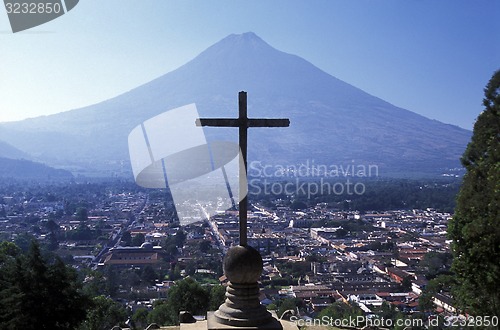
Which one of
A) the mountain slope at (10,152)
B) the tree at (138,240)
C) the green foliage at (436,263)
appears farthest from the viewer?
the mountain slope at (10,152)

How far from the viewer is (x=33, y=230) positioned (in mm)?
41062

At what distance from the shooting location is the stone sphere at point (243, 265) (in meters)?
5.27

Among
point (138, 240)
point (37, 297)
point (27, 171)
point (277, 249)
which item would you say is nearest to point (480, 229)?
point (37, 297)

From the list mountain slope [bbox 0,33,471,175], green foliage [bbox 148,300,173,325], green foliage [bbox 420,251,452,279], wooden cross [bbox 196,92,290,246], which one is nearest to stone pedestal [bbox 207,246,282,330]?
wooden cross [bbox 196,92,290,246]

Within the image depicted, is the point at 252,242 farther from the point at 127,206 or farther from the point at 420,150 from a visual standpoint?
the point at 420,150

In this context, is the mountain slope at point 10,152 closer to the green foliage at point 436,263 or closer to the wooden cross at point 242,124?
the green foliage at point 436,263

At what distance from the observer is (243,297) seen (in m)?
5.33

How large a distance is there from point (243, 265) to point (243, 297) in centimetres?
36

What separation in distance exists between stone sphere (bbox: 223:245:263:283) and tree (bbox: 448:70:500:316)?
4560mm

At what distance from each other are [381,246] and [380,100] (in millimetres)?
157361

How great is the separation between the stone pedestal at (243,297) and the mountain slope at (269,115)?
97049mm

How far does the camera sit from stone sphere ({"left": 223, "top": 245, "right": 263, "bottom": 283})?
207 inches

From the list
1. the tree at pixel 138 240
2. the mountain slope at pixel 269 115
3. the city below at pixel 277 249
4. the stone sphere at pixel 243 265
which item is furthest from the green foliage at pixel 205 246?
the mountain slope at pixel 269 115

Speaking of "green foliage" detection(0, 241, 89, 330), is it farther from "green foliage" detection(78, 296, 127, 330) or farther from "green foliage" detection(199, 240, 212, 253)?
"green foliage" detection(199, 240, 212, 253)
